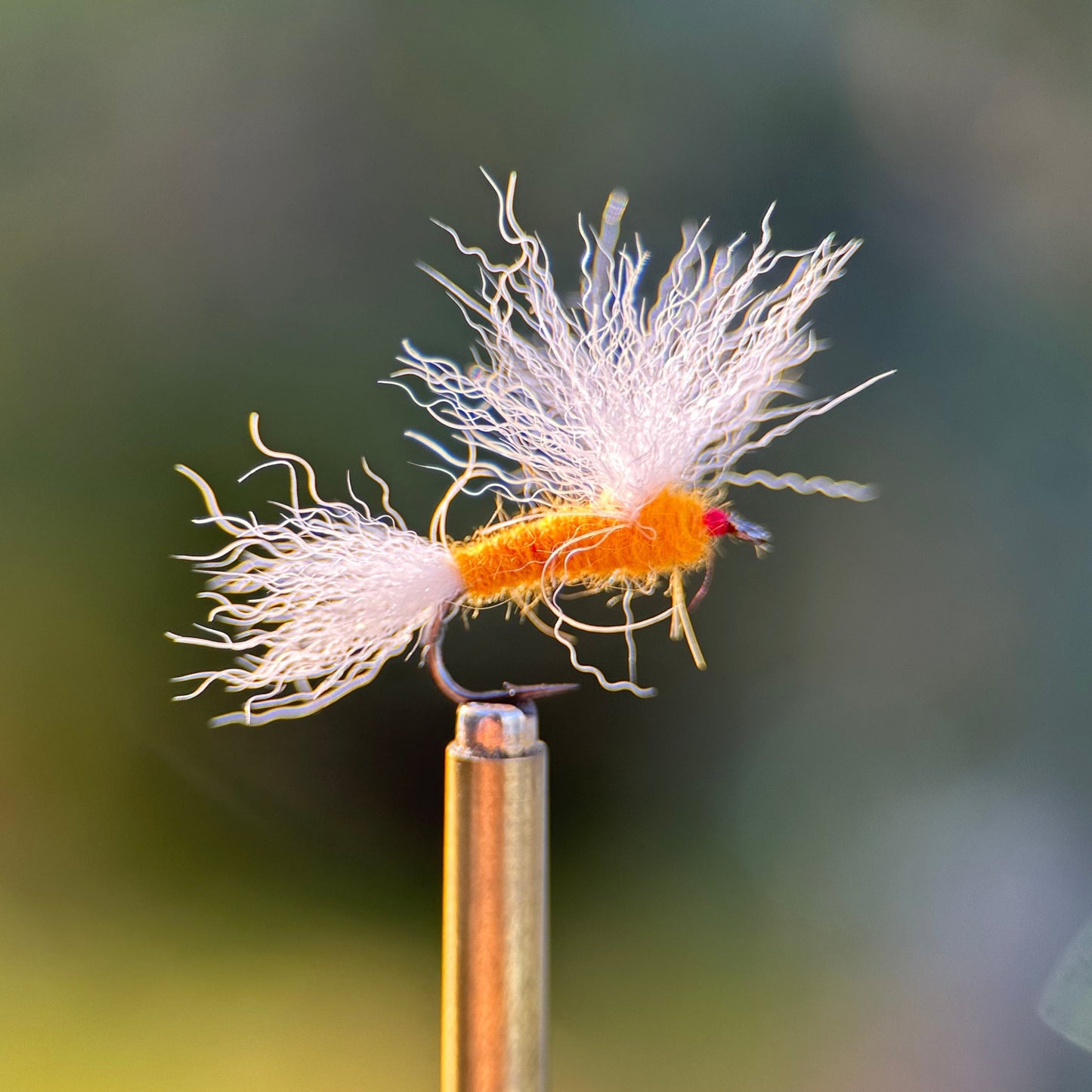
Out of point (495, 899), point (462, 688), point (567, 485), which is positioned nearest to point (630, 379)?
point (567, 485)

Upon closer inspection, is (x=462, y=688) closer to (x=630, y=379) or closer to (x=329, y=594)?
(x=329, y=594)

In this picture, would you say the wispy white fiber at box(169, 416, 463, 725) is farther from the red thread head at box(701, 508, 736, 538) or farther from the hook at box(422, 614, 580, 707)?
the red thread head at box(701, 508, 736, 538)

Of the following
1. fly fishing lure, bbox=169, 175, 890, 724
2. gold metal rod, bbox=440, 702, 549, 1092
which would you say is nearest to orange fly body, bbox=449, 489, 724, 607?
fly fishing lure, bbox=169, 175, 890, 724

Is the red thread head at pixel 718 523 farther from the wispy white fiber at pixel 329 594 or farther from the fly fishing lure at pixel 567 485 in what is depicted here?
the wispy white fiber at pixel 329 594

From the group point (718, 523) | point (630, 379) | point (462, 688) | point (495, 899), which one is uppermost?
point (630, 379)

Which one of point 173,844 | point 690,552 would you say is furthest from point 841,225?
point 173,844

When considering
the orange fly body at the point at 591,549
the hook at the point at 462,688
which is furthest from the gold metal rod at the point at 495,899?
the orange fly body at the point at 591,549
